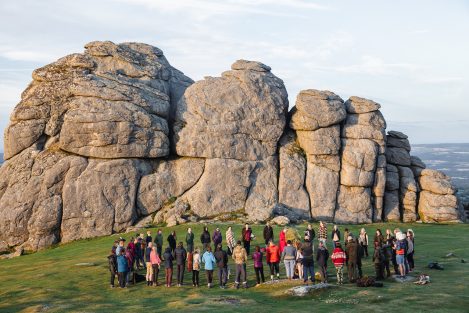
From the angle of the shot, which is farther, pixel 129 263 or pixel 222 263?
pixel 129 263

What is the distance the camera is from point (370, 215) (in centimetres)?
Answer: 7400

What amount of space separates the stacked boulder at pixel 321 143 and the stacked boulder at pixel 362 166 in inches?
53.7

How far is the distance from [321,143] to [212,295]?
46778 millimetres

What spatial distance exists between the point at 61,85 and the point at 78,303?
4666cm

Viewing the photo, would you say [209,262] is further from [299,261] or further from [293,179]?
[293,179]

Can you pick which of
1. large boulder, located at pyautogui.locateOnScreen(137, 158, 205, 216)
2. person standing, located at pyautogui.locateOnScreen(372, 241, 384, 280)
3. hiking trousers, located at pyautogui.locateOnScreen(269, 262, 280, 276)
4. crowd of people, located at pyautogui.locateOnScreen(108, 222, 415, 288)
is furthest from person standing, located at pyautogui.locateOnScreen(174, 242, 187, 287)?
large boulder, located at pyautogui.locateOnScreen(137, 158, 205, 216)

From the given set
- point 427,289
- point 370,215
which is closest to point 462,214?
point 370,215

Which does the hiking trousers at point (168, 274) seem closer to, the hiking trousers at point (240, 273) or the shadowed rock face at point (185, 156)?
the hiking trousers at point (240, 273)

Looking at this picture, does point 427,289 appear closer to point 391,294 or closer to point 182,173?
point 391,294

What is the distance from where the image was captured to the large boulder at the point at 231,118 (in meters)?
73.1

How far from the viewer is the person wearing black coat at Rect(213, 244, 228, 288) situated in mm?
33822

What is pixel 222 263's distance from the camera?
34.0 metres

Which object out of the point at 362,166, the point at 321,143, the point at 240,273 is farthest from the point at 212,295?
the point at 362,166

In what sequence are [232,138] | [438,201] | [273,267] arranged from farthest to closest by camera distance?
[438,201], [232,138], [273,267]
